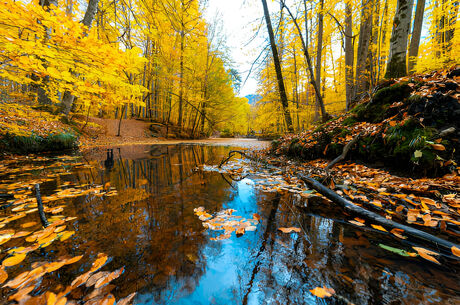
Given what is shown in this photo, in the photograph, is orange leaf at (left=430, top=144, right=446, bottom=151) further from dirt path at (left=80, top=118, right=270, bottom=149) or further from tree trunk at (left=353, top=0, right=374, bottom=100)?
dirt path at (left=80, top=118, right=270, bottom=149)

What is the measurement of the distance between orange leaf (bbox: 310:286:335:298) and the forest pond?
27 mm

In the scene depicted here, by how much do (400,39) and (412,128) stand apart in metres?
3.17

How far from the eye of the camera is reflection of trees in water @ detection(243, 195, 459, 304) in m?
0.88

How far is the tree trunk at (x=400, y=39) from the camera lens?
12.7 feet

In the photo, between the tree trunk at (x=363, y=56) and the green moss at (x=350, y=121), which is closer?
the green moss at (x=350, y=121)

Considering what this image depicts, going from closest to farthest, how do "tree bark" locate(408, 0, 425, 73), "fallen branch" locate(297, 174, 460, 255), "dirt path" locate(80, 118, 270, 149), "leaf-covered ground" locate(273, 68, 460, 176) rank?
1. "fallen branch" locate(297, 174, 460, 255)
2. "leaf-covered ground" locate(273, 68, 460, 176)
3. "tree bark" locate(408, 0, 425, 73)
4. "dirt path" locate(80, 118, 270, 149)

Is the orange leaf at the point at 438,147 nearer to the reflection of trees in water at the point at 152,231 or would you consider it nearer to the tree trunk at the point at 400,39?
the reflection of trees in water at the point at 152,231

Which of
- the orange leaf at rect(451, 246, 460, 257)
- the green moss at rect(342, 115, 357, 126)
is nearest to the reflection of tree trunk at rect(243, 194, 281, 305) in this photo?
the orange leaf at rect(451, 246, 460, 257)

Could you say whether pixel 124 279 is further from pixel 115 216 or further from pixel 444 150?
pixel 444 150

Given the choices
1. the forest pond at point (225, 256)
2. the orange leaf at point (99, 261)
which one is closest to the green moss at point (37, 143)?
the forest pond at point (225, 256)

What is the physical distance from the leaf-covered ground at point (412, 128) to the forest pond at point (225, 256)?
1667mm

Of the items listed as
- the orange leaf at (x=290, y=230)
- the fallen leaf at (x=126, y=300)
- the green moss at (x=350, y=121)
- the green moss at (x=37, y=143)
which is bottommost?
the fallen leaf at (x=126, y=300)

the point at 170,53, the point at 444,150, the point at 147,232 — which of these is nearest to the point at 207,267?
the point at 147,232

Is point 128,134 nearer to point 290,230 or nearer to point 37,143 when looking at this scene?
point 37,143
